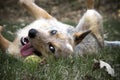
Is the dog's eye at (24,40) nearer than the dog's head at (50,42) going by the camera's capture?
No

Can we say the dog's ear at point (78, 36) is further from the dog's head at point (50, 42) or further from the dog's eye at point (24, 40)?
the dog's eye at point (24, 40)

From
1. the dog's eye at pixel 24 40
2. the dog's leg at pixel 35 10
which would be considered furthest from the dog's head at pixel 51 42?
the dog's leg at pixel 35 10

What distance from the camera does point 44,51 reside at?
490 cm

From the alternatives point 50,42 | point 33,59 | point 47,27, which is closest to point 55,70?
point 33,59

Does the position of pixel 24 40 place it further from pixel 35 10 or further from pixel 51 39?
pixel 35 10

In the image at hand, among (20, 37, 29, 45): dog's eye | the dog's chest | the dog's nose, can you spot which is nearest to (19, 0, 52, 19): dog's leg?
the dog's chest

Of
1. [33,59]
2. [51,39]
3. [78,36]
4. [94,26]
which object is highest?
[94,26]

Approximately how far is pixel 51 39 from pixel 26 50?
15.0 inches

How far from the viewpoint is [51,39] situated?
4.94 m

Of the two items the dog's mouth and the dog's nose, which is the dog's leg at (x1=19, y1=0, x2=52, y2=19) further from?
the dog's nose

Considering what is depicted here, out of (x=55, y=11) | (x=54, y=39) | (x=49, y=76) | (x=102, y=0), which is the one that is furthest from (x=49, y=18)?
(x=102, y=0)

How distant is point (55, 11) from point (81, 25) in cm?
876

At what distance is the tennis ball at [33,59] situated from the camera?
465 centimetres

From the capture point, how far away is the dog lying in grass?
4875mm
